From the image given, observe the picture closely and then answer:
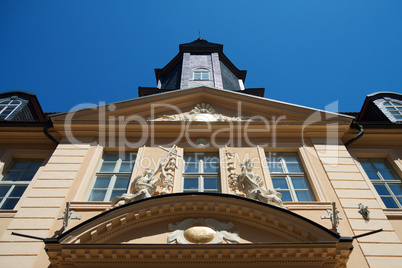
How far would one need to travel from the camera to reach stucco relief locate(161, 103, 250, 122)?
11461 millimetres

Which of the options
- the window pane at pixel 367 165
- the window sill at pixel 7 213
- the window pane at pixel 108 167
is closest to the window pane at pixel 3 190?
the window sill at pixel 7 213

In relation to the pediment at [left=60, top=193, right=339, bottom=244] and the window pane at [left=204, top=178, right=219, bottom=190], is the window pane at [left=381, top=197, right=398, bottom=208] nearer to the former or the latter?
the pediment at [left=60, top=193, right=339, bottom=244]

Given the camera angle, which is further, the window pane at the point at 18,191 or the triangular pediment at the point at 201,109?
the triangular pediment at the point at 201,109

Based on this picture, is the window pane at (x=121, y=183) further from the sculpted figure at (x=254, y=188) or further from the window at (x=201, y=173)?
the sculpted figure at (x=254, y=188)

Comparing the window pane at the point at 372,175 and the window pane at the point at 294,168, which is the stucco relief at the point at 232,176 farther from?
the window pane at the point at 372,175

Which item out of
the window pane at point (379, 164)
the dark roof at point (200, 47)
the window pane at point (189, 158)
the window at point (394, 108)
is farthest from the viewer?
the dark roof at point (200, 47)

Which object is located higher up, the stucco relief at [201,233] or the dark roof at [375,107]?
the dark roof at [375,107]

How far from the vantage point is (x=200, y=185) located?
9.15 metres

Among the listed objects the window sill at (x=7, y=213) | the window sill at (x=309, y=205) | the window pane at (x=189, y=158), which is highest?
the window pane at (x=189, y=158)

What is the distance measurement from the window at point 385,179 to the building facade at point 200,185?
4cm

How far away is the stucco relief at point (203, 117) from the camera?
1146cm

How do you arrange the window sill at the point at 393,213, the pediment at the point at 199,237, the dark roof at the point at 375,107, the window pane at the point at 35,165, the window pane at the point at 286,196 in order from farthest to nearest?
the dark roof at the point at 375,107 < the window pane at the point at 35,165 < the window pane at the point at 286,196 < the window sill at the point at 393,213 < the pediment at the point at 199,237

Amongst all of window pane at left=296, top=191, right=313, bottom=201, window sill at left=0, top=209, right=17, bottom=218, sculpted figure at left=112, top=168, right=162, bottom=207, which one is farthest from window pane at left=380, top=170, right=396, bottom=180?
window sill at left=0, top=209, right=17, bottom=218

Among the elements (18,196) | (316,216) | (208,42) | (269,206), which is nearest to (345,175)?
(316,216)
